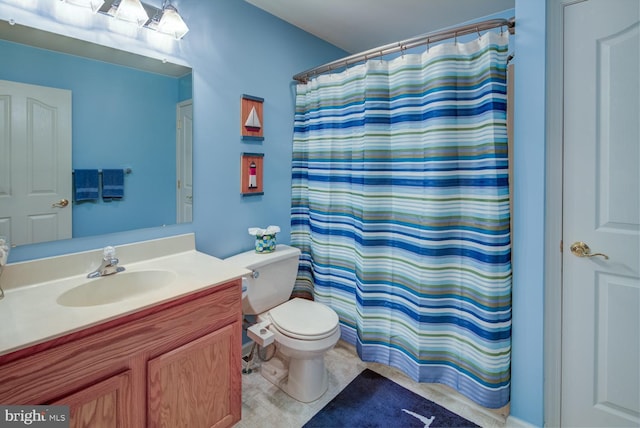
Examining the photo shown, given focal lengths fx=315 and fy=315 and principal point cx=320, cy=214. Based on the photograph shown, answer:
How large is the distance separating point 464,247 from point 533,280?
0.33m

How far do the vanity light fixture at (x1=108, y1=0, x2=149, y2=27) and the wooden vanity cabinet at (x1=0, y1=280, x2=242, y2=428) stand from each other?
1300 mm

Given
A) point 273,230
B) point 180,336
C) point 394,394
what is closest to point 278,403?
point 394,394

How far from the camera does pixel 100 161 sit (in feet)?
4.79

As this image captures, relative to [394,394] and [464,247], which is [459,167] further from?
[394,394]

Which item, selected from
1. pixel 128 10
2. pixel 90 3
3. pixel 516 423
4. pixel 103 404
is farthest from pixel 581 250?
pixel 90 3

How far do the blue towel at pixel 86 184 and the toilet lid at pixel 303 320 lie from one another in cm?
109

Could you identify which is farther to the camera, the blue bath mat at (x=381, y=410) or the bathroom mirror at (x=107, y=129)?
the blue bath mat at (x=381, y=410)

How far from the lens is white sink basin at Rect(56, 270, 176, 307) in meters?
1.29

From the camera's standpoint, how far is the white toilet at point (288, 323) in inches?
66.4

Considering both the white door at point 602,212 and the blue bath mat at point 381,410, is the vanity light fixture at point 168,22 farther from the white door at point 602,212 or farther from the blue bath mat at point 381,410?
the blue bath mat at point 381,410

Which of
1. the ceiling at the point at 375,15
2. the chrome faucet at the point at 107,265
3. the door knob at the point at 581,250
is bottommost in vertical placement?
the chrome faucet at the point at 107,265

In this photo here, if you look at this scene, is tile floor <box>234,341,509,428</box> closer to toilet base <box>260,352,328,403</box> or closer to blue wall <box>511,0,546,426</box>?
toilet base <box>260,352,328,403</box>

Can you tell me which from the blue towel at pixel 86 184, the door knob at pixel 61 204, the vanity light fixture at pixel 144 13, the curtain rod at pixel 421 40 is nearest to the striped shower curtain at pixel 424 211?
the curtain rod at pixel 421 40

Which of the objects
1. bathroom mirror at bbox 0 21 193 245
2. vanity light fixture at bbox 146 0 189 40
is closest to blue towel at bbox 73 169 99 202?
bathroom mirror at bbox 0 21 193 245
